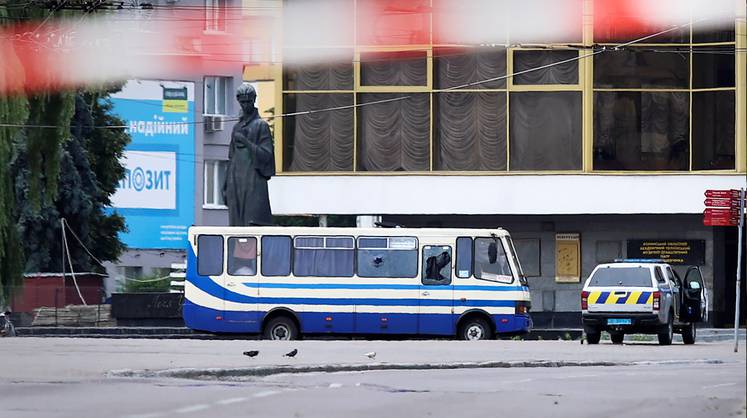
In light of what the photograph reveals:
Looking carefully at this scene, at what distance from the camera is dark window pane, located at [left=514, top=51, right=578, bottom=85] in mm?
47531

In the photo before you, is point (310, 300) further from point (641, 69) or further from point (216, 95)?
point (216, 95)

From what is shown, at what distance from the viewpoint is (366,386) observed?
19.1m

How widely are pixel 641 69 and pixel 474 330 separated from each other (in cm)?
1336

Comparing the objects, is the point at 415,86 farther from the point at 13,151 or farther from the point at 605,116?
the point at 13,151

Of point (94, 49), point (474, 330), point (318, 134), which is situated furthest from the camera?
point (318, 134)

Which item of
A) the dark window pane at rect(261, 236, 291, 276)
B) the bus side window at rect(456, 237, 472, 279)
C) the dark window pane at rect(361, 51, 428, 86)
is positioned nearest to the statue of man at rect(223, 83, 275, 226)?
the dark window pane at rect(261, 236, 291, 276)

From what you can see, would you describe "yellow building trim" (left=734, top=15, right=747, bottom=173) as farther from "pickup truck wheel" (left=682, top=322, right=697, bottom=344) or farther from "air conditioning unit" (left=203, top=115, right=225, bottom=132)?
"air conditioning unit" (left=203, top=115, right=225, bottom=132)

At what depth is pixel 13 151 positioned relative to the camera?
32.1m

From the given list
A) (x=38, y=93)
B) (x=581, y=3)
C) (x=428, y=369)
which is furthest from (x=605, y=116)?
(x=428, y=369)

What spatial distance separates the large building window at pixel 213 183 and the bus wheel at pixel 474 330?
42.9 m

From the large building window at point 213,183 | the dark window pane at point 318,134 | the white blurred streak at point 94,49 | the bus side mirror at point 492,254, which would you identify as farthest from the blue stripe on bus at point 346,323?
the large building window at point 213,183

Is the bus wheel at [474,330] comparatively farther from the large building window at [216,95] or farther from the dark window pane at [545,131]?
the large building window at [216,95]

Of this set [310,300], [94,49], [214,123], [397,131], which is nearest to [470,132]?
[397,131]

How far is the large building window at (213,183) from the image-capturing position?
78.9 m
